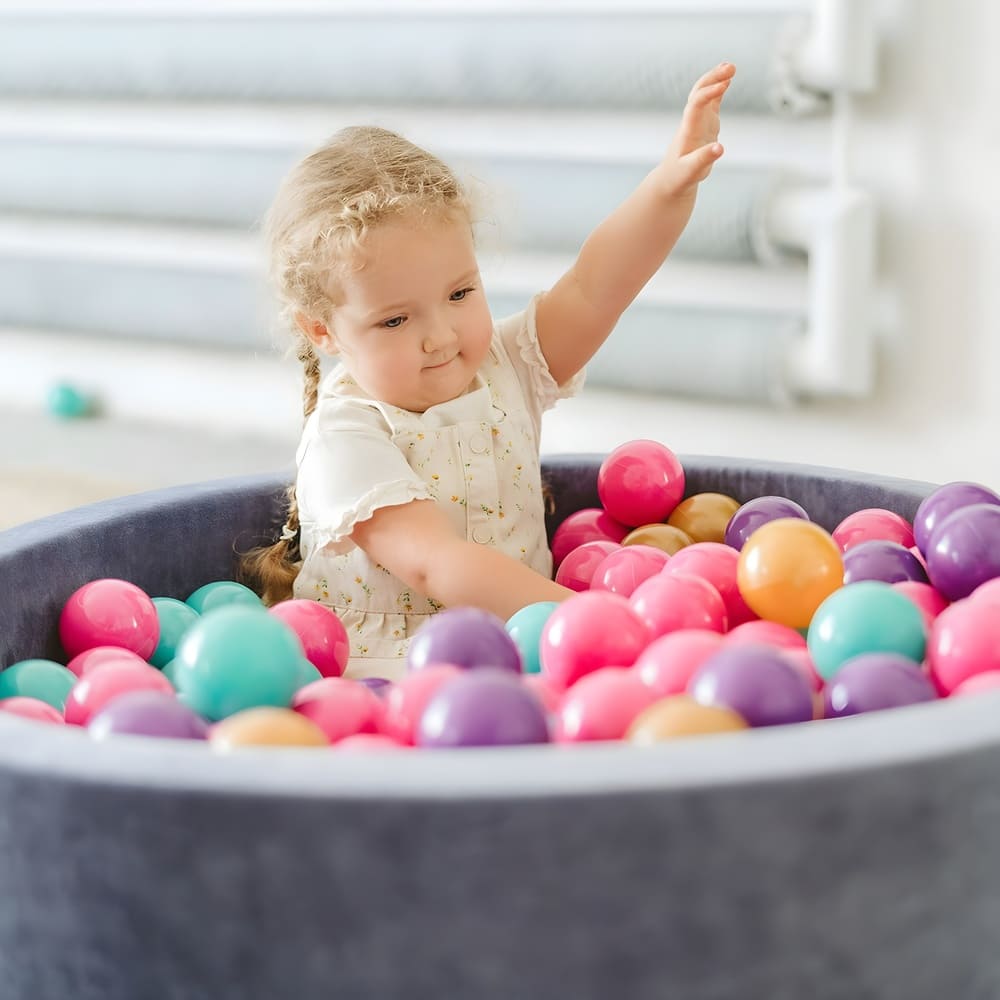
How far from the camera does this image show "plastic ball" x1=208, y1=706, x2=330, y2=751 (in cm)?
67

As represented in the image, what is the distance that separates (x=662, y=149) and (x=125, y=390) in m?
1.22

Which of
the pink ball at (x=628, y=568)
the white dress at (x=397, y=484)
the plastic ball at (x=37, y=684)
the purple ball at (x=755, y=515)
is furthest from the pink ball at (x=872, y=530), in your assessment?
the plastic ball at (x=37, y=684)

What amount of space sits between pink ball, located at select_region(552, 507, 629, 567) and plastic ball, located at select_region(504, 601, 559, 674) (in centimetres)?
30

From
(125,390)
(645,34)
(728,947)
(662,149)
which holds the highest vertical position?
(645,34)

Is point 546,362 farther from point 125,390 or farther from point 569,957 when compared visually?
point 125,390

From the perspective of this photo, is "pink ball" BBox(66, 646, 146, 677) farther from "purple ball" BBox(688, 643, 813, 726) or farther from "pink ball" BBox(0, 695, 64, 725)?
"purple ball" BBox(688, 643, 813, 726)

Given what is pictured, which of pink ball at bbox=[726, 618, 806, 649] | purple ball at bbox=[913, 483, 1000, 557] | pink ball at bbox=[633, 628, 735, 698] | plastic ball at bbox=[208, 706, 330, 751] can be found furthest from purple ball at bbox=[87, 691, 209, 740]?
purple ball at bbox=[913, 483, 1000, 557]

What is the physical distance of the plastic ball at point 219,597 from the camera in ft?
3.85

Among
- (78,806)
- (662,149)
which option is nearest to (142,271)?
(662,149)

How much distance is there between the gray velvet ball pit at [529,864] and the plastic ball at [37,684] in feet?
1.10

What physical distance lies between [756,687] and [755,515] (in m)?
0.48

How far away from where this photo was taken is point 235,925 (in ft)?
1.93

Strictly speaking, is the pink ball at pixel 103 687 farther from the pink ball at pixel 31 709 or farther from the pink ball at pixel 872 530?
the pink ball at pixel 872 530

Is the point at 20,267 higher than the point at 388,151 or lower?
lower
